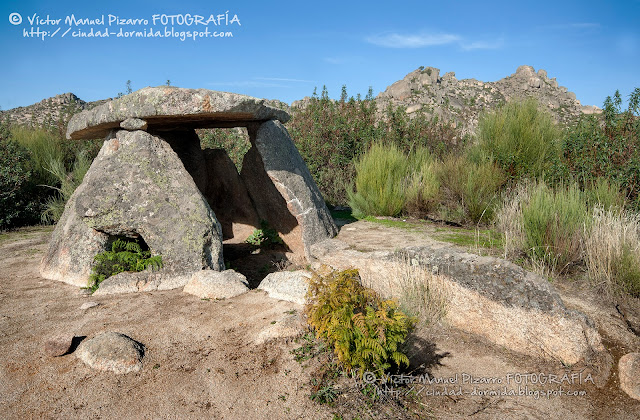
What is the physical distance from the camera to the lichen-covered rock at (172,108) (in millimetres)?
5215

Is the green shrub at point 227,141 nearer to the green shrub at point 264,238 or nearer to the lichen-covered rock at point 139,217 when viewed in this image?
the green shrub at point 264,238

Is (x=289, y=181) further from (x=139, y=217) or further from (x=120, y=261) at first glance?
(x=120, y=261)

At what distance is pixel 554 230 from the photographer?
5.19 m

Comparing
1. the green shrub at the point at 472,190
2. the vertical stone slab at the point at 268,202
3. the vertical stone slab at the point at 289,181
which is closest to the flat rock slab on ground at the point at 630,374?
the vertical stone slab at the point at 289,181

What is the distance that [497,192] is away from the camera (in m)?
8.16

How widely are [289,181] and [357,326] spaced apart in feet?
12.6

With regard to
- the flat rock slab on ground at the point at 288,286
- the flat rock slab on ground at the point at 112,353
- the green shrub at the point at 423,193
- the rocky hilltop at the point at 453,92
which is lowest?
the flat rock slab on ground at the point at 112,353

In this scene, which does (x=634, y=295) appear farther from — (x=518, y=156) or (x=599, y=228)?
(x=518, y=156)

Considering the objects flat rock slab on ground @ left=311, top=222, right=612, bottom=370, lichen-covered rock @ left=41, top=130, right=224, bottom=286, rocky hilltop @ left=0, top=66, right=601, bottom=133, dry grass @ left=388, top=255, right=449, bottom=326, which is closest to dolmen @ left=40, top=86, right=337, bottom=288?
lichen-covered rock @ left=41, top=130, right=224, bottom=286

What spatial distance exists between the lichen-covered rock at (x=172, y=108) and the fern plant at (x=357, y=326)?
9.81ft

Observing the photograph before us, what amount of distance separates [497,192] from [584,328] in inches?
192

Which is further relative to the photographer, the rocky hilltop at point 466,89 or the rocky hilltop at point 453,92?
the rocky hilltop at point 466,89

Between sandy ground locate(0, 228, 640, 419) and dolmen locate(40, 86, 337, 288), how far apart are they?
1038 millimetres

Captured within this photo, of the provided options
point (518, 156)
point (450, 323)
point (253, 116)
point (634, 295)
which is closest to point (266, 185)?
point (253, 116)
